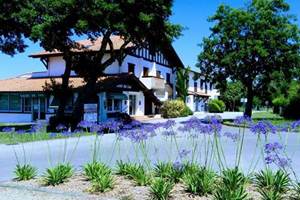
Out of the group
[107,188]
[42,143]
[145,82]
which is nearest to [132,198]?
[107,188]

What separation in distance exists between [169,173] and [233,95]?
230ft

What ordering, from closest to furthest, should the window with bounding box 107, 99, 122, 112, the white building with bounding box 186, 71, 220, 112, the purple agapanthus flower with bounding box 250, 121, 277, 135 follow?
1. the purple agapanthus flower with bounding box 250, 121, 277, 135
2. the window with bounding box 107, 99, 122, 112
3. the white building with bounding box 186, 71, 220, 112

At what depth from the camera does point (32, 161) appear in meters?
13.3

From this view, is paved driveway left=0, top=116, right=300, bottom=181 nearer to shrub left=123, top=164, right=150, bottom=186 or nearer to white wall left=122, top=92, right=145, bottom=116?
shrub left=123, top=164, right=150, bottom=186

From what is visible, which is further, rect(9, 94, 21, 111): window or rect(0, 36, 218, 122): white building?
rect(9, 94, 21, 111): window

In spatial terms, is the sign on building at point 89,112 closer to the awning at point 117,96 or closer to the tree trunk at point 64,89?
the tree trunk at point 64,89

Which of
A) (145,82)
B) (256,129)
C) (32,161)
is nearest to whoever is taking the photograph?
(256,129)

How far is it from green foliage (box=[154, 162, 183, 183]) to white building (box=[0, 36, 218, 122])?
2426 cm

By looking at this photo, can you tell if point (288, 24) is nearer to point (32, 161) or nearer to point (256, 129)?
point (32, 161)

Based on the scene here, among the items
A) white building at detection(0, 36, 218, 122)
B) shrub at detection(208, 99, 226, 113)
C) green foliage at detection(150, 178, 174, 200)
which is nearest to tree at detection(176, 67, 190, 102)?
white building at detection(0, 36, 218, 122)

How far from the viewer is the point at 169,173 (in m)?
8.16

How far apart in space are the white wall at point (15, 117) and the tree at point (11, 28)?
40.5 ft

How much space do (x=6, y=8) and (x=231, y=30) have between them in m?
19.9

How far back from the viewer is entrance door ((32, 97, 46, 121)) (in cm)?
3852
